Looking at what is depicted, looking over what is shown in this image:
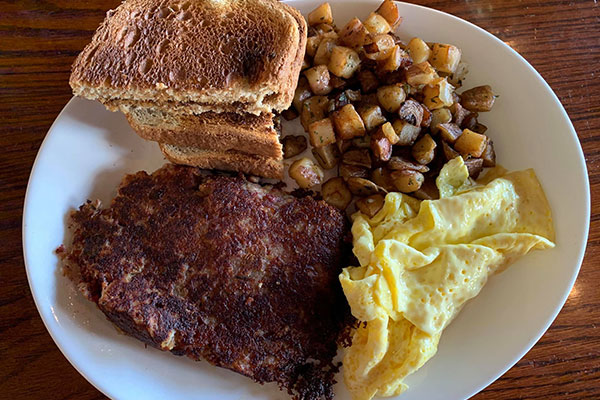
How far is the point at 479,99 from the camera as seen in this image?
2.48m

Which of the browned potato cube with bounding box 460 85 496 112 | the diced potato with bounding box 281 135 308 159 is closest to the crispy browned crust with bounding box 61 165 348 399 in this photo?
the diced potato with bounding box 281 135 308 159

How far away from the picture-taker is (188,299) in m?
2.24

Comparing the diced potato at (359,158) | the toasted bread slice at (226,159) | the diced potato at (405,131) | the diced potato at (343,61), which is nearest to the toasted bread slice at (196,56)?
the diced potato at (343,61)

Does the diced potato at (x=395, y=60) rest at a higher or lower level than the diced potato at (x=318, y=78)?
higher

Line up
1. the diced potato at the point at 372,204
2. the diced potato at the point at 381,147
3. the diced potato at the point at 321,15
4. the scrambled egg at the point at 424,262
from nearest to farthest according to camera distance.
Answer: the scrambled egg at the point at 424,262
the diced potato at the point at 381,147
the diced potato at the point at 372,204
the diced potato at the point at 321,15

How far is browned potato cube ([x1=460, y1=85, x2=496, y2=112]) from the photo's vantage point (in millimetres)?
2479

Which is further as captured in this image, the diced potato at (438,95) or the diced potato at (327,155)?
the diced potato at (327,155)

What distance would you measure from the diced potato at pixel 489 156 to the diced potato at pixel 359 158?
2.03 feet

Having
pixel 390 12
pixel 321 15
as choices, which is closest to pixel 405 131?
pixel 390 12

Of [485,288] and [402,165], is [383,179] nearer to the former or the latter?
[402,165]

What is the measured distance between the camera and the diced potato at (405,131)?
2.35 meters

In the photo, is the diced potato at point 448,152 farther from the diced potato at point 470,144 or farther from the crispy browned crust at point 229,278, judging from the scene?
the crispy browned crust at point 229,278

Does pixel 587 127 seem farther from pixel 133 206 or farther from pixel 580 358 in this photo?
pixel 133 206

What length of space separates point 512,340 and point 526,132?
3.67 feet
